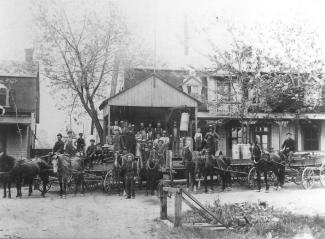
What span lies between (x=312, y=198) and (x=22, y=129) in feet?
41.5

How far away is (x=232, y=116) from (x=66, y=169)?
400 inches

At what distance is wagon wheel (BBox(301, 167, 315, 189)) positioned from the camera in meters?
16.5

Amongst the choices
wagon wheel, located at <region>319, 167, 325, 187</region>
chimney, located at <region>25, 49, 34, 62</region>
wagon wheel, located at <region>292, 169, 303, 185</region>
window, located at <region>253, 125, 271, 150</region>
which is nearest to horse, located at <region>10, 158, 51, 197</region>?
wagon wheel, located at <region>292, 169, 303, 185</region>

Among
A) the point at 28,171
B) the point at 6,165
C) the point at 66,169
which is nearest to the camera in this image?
the point at 6,165

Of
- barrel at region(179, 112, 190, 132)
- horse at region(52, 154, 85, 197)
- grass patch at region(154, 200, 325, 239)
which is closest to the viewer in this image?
grass patch at region(154, 200, 325, 239)

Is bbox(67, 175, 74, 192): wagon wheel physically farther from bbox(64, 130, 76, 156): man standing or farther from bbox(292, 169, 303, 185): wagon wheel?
bbox(292, 169, 303, 185): wagon wheel

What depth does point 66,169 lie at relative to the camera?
15.1 metres

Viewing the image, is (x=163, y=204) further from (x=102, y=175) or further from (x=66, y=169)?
(x=102, y=175)

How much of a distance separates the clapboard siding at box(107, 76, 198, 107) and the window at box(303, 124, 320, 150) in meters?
7.86

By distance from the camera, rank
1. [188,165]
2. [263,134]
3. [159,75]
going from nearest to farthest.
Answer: [188,165] < [159,75] < [263,134]

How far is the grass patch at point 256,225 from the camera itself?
945 cm

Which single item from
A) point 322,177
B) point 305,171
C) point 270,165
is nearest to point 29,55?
point 270,165

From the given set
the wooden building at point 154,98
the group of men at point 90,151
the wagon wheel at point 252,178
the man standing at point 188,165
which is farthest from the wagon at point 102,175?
the wagon wheel at point 252,178

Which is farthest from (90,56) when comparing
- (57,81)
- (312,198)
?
(312,198)
